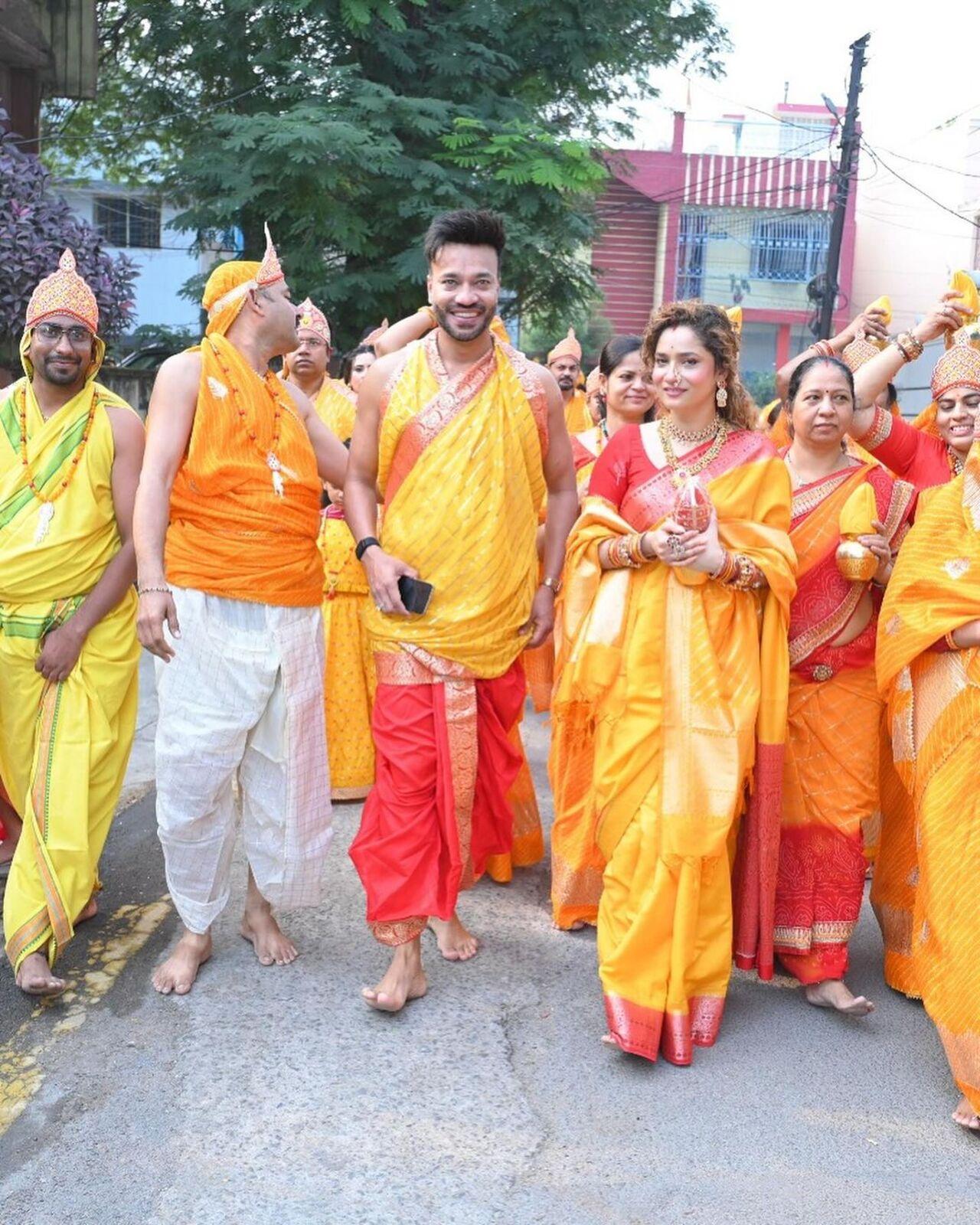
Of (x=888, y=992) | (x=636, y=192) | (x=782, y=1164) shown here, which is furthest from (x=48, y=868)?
(x=636, y=192)

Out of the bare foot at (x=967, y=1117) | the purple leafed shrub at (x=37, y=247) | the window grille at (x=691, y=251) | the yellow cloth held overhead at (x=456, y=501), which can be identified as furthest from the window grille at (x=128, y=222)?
the bare foot at (x=967, y=1117)

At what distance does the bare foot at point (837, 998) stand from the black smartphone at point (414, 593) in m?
1.57

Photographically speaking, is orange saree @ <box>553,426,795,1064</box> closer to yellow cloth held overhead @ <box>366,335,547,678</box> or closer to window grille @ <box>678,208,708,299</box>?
yellow cloth held overhead @ <box>366,335,547,678</box>

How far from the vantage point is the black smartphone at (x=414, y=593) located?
347cm

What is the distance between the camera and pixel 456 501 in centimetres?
353

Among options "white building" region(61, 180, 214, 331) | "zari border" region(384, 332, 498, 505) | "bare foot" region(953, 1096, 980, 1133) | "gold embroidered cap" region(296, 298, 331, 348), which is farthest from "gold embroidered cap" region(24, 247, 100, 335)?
"white building" region(61, 180, 214, 331)

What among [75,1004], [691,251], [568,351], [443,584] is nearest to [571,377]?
[568,351]

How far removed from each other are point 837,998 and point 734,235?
32469mm

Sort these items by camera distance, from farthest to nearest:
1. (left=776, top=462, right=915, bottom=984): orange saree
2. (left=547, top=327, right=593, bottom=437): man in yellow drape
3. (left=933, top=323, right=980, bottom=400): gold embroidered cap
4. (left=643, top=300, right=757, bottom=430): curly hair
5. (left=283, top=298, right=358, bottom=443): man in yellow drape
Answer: (left=547, top=327, right=593, bottom=437): man in yellow drape
(left=283, top=298, right=358, bottom=443): man in yellow drape
(left=933, top=323, right=980, bottom=400): gold embroidered cap
(left=776, top=462, right=915, bottom=984): orange saree
(left=643, top=300, right=757, bottom=430): curly hair

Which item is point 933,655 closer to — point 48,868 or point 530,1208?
point 530,1208

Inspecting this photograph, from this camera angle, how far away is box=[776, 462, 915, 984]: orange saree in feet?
11.7

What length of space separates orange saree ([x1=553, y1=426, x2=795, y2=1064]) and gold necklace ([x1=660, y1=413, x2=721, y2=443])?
54 millimetres

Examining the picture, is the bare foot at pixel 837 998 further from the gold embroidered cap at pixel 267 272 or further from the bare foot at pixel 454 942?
the gold embroidered cap at pixel 267 272

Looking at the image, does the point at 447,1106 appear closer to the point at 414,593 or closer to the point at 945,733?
the point at 414,593
